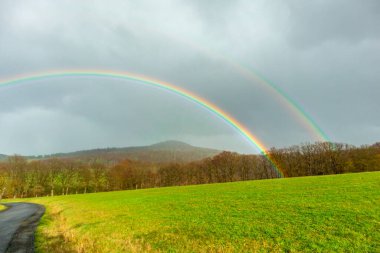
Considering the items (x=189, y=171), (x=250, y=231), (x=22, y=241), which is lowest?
(x=22, y=241)

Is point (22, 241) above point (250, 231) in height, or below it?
below

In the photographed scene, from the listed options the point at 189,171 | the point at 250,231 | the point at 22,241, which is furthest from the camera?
the point at 189,171

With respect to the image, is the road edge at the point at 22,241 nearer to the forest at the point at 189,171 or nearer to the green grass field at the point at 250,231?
the green grass field at the point at 250,231

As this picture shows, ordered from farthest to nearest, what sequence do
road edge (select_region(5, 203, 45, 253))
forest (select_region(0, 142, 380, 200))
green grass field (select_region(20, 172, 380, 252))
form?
forest (select_region(0, 142, 380, 200)), road edge (select_region(5, 203, 45, 253)), green grass field (select_region(20, 172, 380, 252))

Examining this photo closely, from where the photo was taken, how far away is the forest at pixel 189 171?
423 feet

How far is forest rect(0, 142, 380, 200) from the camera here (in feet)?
423

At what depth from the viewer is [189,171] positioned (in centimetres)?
16600

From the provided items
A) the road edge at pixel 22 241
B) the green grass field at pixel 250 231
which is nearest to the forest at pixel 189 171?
the green grass field at pixel 250 231

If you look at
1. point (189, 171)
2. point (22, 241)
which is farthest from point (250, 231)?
point (189, 171)

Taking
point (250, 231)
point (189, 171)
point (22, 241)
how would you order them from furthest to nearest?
point (189, 171)
point (22, 241)
point (250, 231)

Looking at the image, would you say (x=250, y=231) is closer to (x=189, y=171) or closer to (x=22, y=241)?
(x=22, y=241)

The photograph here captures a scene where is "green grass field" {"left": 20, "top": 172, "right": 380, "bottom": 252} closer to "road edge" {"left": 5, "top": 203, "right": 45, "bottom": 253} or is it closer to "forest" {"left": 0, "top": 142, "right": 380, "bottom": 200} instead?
"road edge" {"left": 5, "top": 203, "right": 45, "bottom": 253}

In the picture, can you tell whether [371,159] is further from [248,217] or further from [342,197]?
[248,217]

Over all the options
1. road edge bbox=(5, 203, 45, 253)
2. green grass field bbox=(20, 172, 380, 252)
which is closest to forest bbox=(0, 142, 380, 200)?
green grass field bbox=(20, 172, 380, 252)
